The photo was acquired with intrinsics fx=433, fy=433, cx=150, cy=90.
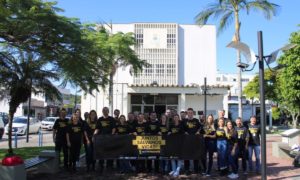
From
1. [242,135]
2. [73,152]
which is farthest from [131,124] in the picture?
[242,135]

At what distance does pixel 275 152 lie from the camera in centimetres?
1786

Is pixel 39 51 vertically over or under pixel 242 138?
over

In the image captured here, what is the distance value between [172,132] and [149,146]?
2.59 ft

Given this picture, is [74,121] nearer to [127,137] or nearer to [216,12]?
[127,137]

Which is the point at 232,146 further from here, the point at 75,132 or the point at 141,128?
the point at 75,132

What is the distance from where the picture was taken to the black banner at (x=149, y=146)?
12391 mm

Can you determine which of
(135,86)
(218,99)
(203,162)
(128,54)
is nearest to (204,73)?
(218,99)

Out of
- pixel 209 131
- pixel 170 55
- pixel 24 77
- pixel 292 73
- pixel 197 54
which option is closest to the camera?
pixel 209 131

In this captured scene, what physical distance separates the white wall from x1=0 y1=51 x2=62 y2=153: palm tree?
30786 millimetres

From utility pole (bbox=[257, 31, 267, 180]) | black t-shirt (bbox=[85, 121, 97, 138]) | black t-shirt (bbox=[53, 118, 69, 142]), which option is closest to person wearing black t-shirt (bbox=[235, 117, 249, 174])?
utility pole (bbox=[257, 31, 267, 180])

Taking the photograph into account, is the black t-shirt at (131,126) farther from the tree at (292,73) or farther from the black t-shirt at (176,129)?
the tree at (292,73)

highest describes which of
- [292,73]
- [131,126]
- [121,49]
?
[121,49]

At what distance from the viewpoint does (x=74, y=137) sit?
12.8 meters

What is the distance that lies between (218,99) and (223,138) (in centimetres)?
2859
